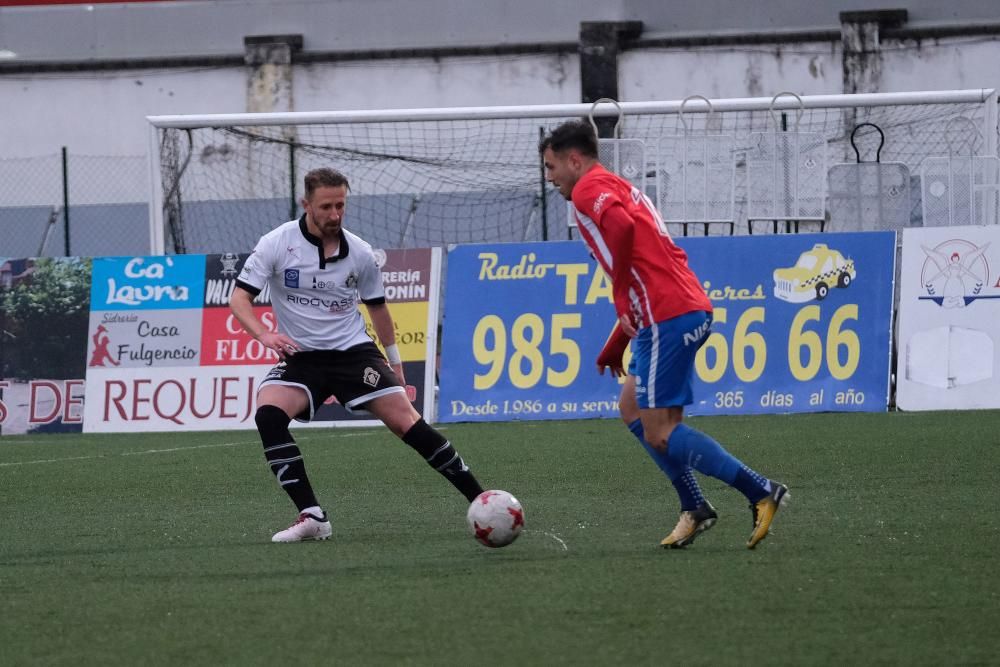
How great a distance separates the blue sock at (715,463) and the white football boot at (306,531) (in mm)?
1713

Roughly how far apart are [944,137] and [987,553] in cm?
1152

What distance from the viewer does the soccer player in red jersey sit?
6.38 metres

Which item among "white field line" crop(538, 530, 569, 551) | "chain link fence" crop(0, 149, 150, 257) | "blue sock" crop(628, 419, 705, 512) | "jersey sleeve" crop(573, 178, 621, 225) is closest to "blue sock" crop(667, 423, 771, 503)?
"blue sock" crop(628, 419, 705, 512)

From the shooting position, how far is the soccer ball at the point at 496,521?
6578 mm

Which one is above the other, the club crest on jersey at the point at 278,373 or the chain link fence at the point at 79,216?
the chain link fence at the point at 79,216

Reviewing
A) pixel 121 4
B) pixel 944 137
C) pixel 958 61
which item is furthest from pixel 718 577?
pixel 121 4

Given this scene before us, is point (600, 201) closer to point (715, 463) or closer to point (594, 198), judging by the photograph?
point (594, 198)

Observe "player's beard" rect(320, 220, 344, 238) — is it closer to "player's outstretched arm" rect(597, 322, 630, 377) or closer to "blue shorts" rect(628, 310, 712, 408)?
"player's outstretched arm" rect(597, 322, 630, 377)

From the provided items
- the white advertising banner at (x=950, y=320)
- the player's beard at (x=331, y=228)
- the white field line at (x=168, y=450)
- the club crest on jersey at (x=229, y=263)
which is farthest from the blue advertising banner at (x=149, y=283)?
the player's beard at (x=331, y=228)

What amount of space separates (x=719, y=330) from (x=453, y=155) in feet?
18.6

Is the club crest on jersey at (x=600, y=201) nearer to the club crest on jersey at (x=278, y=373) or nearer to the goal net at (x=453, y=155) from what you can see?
the club crest on jersey at (x=278, y=373)

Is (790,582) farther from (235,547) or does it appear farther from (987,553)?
(235,547)

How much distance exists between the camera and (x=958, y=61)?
76.8ft

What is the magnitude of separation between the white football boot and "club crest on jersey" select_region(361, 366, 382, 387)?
681mm
